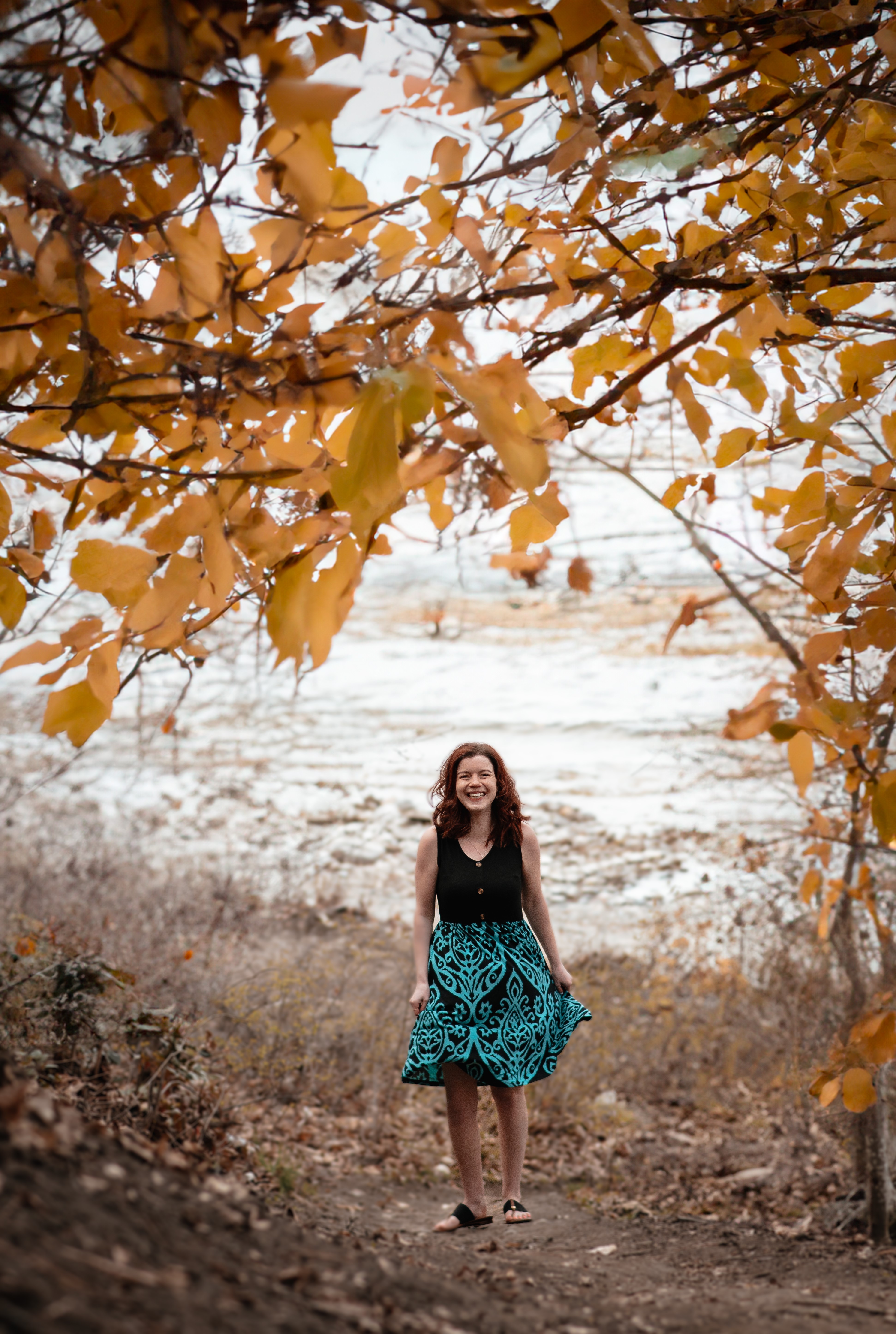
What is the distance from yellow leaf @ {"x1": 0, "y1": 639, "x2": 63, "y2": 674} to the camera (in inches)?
41.5

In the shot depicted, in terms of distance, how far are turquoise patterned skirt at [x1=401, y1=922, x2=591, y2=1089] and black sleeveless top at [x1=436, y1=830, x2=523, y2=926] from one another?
33 millimetres

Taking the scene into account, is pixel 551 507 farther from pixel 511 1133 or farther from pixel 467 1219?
pixel 467 1219

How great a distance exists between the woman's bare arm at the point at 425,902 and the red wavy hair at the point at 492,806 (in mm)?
65

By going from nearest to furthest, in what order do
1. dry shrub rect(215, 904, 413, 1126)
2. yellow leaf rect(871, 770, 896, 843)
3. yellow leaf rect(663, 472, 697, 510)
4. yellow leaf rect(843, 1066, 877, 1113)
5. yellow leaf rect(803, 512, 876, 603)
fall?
yellow leaf rect(871, 770, 896, 843) → yellow leaf rect(803, 512, 876, 603) → yellow leaf rect(843, 1066, 877, 1113) → yellow leaf rect(663, 472, 697, 510) → dry shrub rect(215, 904, 413, 1126)

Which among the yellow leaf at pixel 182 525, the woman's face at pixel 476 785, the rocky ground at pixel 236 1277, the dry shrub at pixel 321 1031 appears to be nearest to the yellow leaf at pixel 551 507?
the yellow leaf at pixel 182 525

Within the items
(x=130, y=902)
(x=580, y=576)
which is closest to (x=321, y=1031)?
(x=130, y=902)

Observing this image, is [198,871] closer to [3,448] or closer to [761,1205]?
[761,1205]

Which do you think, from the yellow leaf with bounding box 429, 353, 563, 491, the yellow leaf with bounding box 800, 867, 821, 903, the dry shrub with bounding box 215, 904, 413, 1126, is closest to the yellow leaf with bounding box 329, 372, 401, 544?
the yellow leaf with bounding box 429, 353, 563, 491

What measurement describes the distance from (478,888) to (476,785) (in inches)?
12.7

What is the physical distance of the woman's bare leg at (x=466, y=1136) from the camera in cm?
268

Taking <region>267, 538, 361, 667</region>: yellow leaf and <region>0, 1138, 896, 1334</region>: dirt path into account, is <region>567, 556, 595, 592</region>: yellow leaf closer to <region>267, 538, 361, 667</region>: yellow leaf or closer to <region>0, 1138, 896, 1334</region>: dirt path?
<region>267, 538, 361, 667</region>: yellow leaf

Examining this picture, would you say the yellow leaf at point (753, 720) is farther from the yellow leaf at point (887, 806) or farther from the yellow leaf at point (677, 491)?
the yellow leaf at point (677, 491)

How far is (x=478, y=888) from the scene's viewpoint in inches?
113

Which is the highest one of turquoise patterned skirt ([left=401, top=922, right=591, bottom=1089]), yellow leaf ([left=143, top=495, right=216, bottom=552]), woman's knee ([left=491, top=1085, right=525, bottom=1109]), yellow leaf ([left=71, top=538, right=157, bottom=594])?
yellow leaf ([left=143, top=495, right=216, bottom=552])
